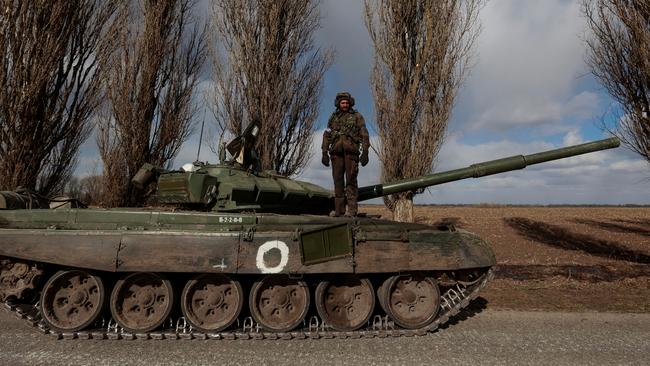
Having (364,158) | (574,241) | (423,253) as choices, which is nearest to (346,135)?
(364,158)

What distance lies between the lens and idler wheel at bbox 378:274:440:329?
232 inches

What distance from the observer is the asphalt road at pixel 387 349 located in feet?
15.4

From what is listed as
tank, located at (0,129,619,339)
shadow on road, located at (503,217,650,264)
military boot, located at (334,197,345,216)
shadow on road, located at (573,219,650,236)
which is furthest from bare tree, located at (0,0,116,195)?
shadow on road, located at (573,219,650,236)

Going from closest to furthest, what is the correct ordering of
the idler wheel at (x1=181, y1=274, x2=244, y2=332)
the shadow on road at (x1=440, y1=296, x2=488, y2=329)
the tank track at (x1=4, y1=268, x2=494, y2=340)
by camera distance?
the tank track at (x1=4, y1=268, x2=494, y2=340), the idler wheel at (x1=181, y1=274, x2=244, y2=332), the shadow on road at (x1=440, y1=296, x2=488, y2=329)

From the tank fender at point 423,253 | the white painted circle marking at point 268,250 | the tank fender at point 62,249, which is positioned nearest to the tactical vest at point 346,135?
Result: the tank fender at point 423,253

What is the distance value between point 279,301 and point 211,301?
92 cm

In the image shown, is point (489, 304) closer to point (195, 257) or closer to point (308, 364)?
point (308, 364)

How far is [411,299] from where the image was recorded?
601 centimetres

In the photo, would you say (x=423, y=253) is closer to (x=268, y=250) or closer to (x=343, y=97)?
(x=268, y=250)

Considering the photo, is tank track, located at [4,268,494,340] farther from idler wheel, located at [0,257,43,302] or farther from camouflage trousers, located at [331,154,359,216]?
camouflage trousers, located at [331,154,359,216]

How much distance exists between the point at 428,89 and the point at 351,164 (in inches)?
216

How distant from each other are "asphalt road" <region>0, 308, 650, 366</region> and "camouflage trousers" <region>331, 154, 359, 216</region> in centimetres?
220

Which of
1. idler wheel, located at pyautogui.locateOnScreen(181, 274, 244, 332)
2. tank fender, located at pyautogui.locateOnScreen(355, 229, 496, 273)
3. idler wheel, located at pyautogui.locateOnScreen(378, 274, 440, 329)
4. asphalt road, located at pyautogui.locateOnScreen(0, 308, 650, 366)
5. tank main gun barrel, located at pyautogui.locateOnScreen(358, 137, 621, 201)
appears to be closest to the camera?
asphalt road, located at pyautogui.locateOnScreen(0, 308, 650, 366)

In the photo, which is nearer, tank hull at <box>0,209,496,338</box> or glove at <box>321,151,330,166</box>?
tank hull at <box>0,209,496,338</box>
